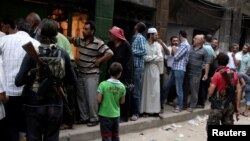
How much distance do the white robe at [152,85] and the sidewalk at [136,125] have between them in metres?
0.25

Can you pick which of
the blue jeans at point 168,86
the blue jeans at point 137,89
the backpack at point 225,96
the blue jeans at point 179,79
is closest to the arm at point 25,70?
the backpack at point 225,96

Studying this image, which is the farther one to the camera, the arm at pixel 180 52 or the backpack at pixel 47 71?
the arm at pixel 180 52

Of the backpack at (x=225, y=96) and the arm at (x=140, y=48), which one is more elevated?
the arm at (x=140, y=48)

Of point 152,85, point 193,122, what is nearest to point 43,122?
point 152,85

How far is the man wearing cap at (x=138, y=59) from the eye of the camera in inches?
308

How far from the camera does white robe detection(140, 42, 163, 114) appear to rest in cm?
836

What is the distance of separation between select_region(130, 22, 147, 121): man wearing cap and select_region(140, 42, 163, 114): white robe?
0.91ft

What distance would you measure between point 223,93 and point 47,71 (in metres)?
3.10

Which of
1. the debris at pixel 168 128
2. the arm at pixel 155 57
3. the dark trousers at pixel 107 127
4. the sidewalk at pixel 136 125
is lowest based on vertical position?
the debris at pixel 168 128

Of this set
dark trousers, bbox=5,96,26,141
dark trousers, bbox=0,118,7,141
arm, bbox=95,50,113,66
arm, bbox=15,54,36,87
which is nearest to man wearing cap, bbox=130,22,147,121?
arm, bbox=95,50,113,66

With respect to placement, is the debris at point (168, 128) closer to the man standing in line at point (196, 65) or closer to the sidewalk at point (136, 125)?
the sidewalk at point (136, 125)

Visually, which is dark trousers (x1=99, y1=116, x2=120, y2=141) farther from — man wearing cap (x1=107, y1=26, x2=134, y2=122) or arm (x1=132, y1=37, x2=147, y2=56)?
arm (x1=132, y1=37, x2=147, y2=56)

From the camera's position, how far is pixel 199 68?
9477mm

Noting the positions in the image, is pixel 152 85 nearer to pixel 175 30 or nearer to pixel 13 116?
pixel 13 116
